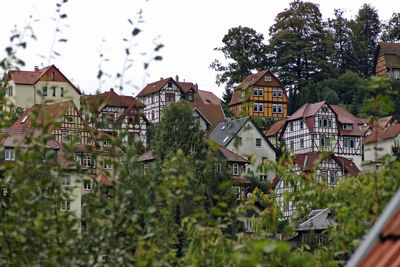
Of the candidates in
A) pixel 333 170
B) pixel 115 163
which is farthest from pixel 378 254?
pixel 333 170

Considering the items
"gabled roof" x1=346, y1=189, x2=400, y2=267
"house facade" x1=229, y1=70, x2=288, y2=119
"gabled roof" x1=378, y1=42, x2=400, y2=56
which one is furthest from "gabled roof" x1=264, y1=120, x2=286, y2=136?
"gabled roof" x1=346, y1=189, x2=400, y2=267

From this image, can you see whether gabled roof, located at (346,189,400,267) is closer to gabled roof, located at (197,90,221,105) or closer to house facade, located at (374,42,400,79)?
house facade, located at (374,42,400,79)

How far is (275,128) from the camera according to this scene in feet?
289

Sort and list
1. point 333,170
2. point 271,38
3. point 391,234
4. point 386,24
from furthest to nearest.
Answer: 1. point 386,24
2. point 271,38
3. point 333,170
4. point 391,234

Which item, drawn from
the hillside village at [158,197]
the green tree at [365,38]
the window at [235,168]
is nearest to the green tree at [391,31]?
the green tree at [365,38]

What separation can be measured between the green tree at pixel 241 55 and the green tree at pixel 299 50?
4.83 ft

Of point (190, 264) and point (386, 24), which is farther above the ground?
point (386, 24)

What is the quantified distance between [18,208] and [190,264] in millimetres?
1347

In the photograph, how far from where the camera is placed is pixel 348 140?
8356 cm

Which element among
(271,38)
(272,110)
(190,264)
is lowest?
(190,264)

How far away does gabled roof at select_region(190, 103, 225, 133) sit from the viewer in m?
92.3

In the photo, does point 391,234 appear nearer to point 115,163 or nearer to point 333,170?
point 115,163

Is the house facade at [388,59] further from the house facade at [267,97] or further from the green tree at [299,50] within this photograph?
the house facade at [267,97]

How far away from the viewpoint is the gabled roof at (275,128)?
8662cm
